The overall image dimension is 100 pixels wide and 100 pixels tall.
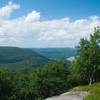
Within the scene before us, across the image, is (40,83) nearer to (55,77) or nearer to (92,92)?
(55,77)

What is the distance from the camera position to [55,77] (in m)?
121

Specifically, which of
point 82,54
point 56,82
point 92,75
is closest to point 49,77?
point 56,82

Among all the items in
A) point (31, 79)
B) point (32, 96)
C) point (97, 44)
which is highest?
point (97, 44)

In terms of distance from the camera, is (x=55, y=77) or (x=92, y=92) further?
(x=55, y=77)

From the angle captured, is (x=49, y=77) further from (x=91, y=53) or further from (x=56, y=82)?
(x=91, y=53)

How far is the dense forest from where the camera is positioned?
85938mm

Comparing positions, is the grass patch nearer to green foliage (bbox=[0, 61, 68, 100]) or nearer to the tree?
the tree

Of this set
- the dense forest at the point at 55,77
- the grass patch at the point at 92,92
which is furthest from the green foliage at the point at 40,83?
the grass patch at the point at 92,92

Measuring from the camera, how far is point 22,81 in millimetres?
129625

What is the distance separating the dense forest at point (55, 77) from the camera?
85938mm

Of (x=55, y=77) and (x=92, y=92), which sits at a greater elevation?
(x=92, y=92)

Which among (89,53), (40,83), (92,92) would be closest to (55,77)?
(40,83)

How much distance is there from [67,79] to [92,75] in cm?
3134

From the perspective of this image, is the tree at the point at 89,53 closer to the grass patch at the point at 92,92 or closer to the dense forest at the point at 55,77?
the dense forest at the point at 55,77
